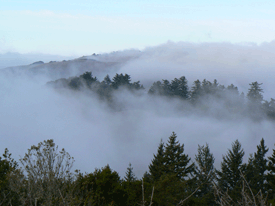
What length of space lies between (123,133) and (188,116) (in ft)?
90.1

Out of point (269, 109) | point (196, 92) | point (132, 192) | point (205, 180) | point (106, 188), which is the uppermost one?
point (196, 92)

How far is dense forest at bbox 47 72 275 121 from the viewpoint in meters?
87.4

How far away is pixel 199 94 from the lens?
9725 cm

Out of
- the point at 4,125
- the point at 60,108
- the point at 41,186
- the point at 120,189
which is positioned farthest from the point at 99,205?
the point at 60,108

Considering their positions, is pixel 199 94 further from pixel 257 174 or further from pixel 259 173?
pixel 257 174

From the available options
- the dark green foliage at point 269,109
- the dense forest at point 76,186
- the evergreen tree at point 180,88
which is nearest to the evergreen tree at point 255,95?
the dark green foliage at point 269,109

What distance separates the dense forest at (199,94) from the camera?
87.4 metres

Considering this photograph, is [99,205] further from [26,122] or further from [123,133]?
[26,122]

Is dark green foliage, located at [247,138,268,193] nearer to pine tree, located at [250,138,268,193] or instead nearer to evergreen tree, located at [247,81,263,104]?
pine tree, located at [250,138,268,193]

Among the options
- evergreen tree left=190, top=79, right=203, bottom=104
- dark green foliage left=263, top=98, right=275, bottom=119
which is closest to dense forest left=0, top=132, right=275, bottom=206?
dark green foliage left=263, top=98, right=275, bottom=119

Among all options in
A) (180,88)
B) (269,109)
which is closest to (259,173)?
(269,109)

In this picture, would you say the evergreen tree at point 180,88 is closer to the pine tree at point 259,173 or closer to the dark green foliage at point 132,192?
the pine tree at point 259,173

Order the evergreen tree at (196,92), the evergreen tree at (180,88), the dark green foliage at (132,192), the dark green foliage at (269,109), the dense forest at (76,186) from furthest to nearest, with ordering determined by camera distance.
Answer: the evergreen tree at (180,88)
the evergreen tree at (196,92)
the dark green foliage at (269,109)
the dark green foliage at (132,192)
the dense forest at (76,186)

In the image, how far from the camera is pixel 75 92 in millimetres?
112562
